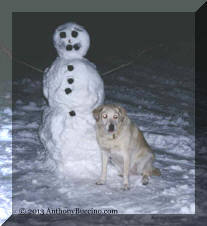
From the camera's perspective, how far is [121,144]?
5.77m

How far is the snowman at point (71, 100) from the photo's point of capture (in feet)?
19.6

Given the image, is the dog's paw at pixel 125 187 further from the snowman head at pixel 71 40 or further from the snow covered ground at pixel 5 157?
the snowman head at pixel 71 40

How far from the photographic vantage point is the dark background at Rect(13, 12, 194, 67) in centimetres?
1964

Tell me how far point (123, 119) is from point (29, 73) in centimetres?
967

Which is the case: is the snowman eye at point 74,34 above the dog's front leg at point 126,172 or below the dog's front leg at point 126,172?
above

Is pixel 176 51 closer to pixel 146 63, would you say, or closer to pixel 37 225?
pixel 146 63

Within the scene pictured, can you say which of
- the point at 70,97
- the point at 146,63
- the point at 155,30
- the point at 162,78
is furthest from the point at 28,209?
the point at 155,30

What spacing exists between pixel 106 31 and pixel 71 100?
61.7 ft

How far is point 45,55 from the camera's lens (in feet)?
61.7

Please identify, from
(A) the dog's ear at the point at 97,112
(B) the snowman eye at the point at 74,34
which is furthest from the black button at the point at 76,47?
(A) the dog's ear at the point at 97,112

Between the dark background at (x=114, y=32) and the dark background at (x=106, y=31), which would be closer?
the dark background at (x=114, y=32)

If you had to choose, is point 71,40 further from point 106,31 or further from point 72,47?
point 106,31

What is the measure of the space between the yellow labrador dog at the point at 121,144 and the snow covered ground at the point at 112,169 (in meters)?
0.17

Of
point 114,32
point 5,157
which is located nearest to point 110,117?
point 5,157
